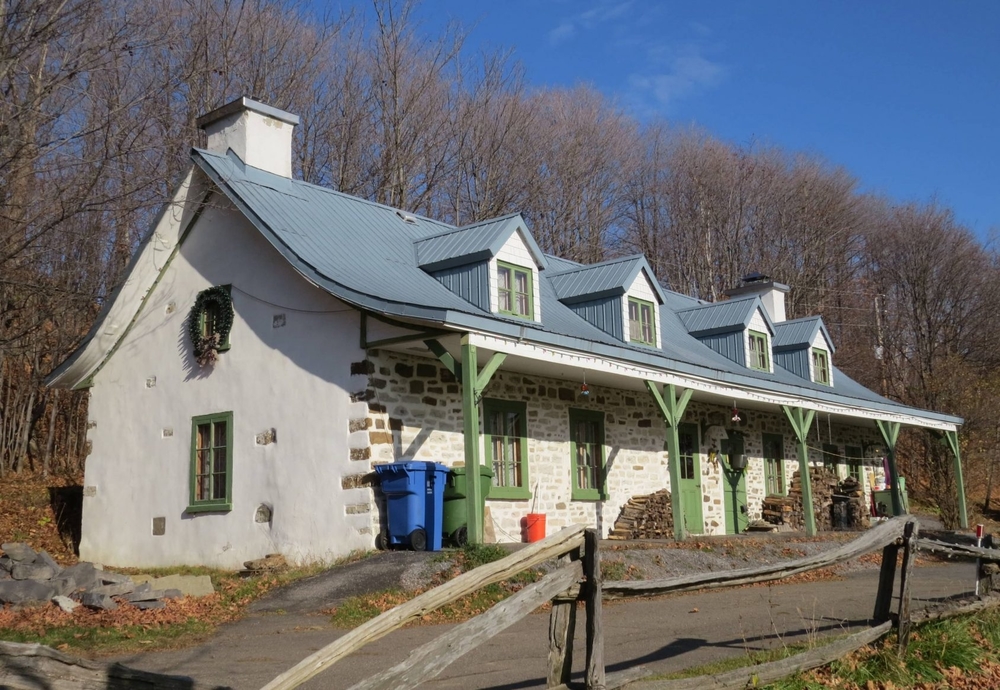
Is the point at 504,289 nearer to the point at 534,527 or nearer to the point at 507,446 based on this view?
the point at 507,446

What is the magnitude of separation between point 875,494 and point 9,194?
20.1 m

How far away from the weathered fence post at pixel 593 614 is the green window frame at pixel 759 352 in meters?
17.1

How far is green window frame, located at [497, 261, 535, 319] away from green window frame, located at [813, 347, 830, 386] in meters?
11.4

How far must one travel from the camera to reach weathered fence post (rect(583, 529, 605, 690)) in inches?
228

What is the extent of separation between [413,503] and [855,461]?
56.6ft

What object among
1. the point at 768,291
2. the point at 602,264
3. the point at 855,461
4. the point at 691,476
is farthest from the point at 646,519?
the point at 768,291

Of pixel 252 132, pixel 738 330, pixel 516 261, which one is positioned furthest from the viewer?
pixel 738 330

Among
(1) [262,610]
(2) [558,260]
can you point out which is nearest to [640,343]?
(2) [558,260]

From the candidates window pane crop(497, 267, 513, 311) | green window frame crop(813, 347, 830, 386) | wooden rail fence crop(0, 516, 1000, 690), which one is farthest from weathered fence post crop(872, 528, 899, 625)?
green window frame crop(813, 347, 830, 386)

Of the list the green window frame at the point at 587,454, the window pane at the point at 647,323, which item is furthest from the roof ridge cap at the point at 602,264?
the green window frame at the point at 587,454

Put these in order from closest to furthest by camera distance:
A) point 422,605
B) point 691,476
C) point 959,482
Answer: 1. point 422,605
2. point 691,476
3. point 959,482

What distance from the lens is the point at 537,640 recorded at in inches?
349

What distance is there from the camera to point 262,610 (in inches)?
451

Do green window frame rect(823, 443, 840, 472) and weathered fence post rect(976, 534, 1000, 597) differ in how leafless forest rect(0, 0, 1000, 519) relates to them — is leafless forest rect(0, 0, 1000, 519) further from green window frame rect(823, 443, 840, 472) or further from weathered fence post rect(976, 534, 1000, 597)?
weathered fence post rect(976, 534, 1000, 597)
